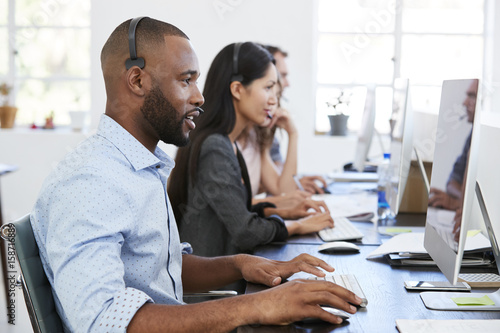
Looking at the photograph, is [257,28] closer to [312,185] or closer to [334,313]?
[312,185]

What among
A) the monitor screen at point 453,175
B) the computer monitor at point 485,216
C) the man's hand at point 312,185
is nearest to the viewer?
the monitor screen at point 453,175

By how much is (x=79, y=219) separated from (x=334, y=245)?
3.21 feet

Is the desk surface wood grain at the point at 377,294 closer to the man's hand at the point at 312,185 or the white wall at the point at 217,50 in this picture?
the man's hand at the point at 312,185

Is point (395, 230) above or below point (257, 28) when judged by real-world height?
below

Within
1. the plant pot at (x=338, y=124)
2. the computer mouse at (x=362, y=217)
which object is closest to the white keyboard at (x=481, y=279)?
the computer mouse at (x=362, y=217)

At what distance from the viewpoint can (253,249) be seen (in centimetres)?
197

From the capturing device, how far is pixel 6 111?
5.36 meters

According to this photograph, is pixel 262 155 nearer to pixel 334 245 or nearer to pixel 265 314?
pixel 334 245

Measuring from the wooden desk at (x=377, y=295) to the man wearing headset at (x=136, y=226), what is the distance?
0.11 feet

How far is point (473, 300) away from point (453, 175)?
29cm

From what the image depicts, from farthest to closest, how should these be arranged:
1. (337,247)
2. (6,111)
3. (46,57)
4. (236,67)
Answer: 1. (46,57)
2. (6,111)
3. (236,67)
4. (337,247)

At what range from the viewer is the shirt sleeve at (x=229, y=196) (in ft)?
6.46

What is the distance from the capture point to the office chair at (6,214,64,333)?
3.74ft

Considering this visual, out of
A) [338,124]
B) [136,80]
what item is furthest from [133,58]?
[338,124]
